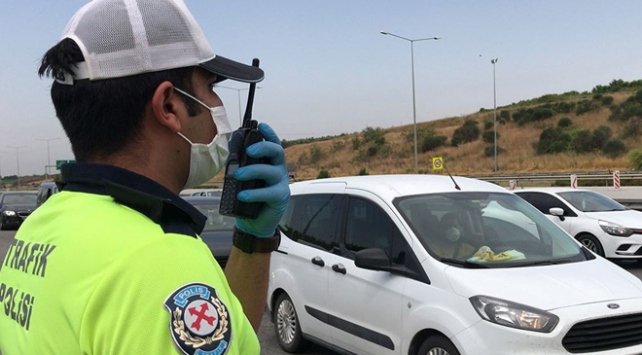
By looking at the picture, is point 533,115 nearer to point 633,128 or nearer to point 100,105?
point 633,128

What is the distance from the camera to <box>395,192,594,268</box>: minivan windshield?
4629 mm

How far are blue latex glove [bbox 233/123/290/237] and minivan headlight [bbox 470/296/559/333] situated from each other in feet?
8.07

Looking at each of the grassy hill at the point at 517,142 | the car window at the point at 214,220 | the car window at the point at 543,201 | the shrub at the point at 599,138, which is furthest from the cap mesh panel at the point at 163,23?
the shrub at the point at 599,138

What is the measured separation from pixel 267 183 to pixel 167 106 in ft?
1.55

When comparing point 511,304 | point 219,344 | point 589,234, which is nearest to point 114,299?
point 219,344

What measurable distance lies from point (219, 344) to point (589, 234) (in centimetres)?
1160

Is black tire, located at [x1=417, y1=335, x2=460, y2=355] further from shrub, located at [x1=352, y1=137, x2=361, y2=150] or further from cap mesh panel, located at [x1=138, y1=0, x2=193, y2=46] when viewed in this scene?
shrub, located at [x1=352, y1=137, x2=361, y2=150]

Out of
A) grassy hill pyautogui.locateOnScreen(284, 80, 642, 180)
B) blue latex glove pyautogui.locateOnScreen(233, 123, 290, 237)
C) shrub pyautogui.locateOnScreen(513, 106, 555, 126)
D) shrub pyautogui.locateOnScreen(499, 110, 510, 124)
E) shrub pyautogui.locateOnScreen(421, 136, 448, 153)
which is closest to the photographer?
blue latex glove pyautogui.locateOnScreen(233, 123, 290, 237)

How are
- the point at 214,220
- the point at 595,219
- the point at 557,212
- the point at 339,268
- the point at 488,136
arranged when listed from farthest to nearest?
the point at 488,136
the point at 595,219
the point at 557,212
the point at 214,220
the point at 339,268

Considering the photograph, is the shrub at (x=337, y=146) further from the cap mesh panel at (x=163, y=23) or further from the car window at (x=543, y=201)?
the cap mesh panel at (x=163, y=23)

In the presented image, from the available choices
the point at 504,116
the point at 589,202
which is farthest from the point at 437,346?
the point at 504,116

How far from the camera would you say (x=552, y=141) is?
6116 centimetres

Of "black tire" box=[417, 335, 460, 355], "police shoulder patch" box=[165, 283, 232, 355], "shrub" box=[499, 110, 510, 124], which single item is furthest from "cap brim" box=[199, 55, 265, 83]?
"shrub" box=[499, 110, 510, 124]

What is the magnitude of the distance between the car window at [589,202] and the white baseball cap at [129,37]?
11.9 metres
